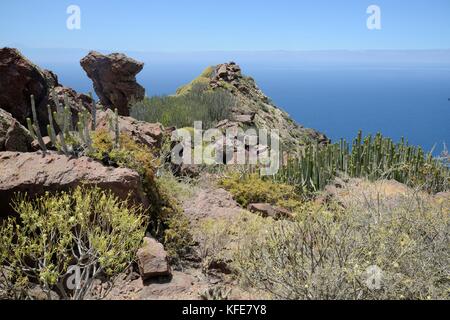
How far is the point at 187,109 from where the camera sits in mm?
14742

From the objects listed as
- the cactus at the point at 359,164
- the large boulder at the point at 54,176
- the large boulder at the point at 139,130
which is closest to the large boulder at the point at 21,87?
the large boulder at the point at 139,130

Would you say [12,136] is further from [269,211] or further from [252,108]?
[252,108]

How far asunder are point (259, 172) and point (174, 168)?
1.82 meters

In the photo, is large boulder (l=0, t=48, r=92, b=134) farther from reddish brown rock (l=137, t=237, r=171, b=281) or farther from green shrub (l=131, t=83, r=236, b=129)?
green shrub (l=131, t=83, r=236, b=129)

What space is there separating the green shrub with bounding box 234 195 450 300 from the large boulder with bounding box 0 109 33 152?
3294 mm

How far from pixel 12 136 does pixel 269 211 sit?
3.63 metres

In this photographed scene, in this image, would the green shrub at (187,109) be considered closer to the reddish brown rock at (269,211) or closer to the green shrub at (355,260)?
the reddish brown rock at (269,211)

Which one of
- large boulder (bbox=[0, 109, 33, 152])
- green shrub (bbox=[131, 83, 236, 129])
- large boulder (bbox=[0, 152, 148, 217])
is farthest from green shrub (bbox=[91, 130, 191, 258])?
green shrub (bbox=[131, 83, 236, 129])

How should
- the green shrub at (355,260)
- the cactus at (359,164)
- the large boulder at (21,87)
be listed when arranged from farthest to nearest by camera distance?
the cactus at (359,164) < the large boulder at (21,87) < the green shrub at (355,260)

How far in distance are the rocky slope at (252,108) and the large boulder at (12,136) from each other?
9.26 metres

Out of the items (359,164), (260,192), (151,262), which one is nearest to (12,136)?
(151,262)

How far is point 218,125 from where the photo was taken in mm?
14227

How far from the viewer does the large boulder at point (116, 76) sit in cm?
1435
